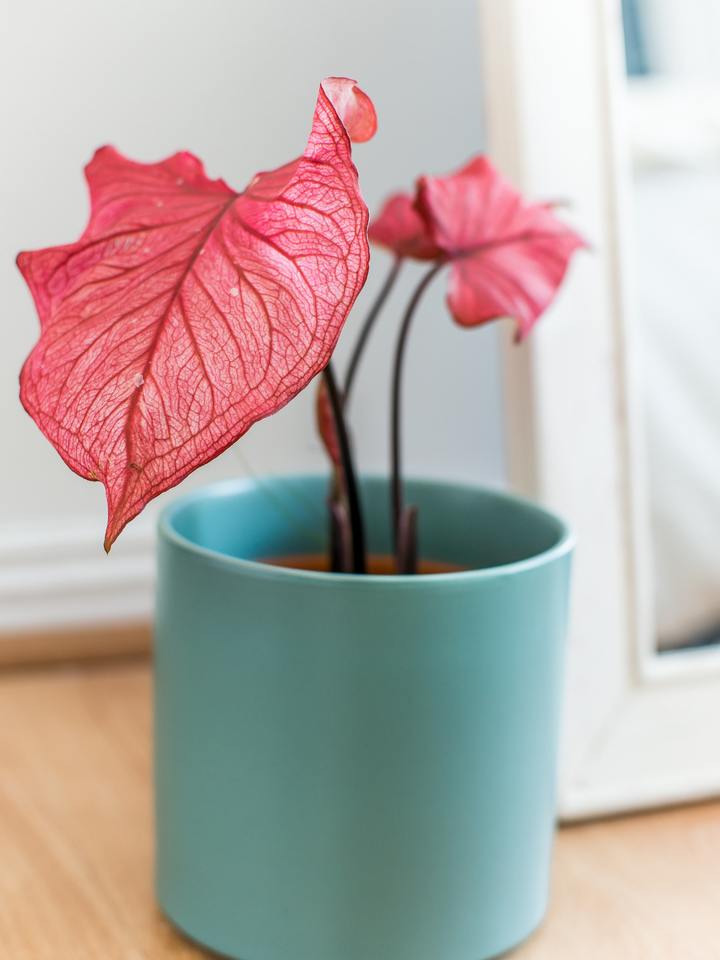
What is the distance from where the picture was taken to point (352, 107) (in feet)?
0.85

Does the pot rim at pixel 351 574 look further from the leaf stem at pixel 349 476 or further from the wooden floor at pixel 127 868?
the wooden floor at pixel 127 868

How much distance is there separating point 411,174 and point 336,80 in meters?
0.38

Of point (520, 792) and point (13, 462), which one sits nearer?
point (520, 792)

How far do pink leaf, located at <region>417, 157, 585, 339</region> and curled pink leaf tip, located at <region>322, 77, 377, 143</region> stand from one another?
9cm

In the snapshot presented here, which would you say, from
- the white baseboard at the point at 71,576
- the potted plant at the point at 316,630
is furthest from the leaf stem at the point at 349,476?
the white baseboard at the point at 71,576

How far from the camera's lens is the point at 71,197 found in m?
0.56

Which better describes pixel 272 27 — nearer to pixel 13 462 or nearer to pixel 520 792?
pixel 13 462

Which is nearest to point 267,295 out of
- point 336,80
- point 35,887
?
point 336,80

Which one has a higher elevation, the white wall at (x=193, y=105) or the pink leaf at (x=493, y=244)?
the white wall at (x=193, y=105)

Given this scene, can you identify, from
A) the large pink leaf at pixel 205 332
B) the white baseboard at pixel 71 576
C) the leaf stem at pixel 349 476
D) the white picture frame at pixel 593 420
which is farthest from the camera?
the white baseboard at pixel 71 576

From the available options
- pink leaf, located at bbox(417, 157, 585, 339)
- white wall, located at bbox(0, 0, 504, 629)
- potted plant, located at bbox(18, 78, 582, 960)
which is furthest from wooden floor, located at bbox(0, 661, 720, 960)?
pink leaf, located at bbox(417, 157, 585, 339)

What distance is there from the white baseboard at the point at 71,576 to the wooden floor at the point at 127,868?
7 centimetres

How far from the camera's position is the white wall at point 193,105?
21.5 inches

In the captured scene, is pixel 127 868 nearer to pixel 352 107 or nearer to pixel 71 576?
pixel 71 576
